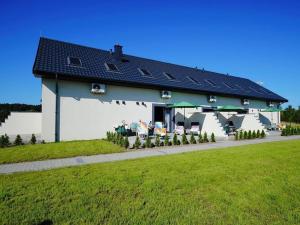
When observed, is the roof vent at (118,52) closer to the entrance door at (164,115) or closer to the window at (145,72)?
the window at (145,72)

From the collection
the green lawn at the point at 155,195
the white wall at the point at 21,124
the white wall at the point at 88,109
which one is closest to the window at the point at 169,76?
the white wall at the point at 88,109

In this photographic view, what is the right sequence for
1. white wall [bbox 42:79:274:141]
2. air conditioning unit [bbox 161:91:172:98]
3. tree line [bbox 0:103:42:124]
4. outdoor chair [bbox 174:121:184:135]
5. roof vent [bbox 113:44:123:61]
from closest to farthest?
white wall [bbox 42:79:274:141] < outdoor chair [bbox 174:121:184:135] < air conditioning unit [bbox 161:91:172:98] < roof vent [bbox 113:44:123:61] < tree line [bbox 0:103:42:124]

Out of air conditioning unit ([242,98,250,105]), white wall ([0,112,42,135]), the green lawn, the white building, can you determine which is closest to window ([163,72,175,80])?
the white building

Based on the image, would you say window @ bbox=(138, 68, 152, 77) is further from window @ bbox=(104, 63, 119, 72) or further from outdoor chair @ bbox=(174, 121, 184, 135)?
outdoor chair @ bbox=(174, 121, 184, 135)

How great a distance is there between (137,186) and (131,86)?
11.7m

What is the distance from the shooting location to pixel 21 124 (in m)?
15.5

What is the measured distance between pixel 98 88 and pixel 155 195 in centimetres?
1111

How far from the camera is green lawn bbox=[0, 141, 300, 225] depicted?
3.33 metres

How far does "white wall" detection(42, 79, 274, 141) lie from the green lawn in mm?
7429

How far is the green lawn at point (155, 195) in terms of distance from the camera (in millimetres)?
3330

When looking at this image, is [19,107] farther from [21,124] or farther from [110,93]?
[110,93]

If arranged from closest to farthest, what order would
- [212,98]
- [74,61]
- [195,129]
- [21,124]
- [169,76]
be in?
1. [74,61]
2. [21,124]
3. [195,129]
4. [169,76]
5. [212,98]

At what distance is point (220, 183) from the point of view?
16.0 ft

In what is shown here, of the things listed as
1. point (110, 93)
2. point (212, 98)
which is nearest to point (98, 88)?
point (110, 93)
